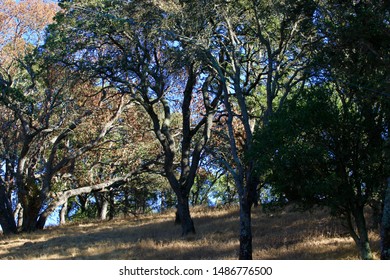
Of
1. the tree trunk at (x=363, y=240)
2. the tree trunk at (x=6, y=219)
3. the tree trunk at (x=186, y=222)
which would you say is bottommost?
the tree trunk at (x=363, y=240)

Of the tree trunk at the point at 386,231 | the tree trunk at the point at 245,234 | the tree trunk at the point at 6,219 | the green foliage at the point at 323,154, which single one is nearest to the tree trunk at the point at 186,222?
the tree trunk at the point at 245,234

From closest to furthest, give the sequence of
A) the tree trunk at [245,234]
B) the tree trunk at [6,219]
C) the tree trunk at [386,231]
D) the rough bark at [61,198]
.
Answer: the tree trunk at [386,231]
the tree trunk at [245,234]
the tree trunk at [6,219]
the rough bark at [61,198]

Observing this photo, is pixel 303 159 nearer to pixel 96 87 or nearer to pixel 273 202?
pixel 273 202

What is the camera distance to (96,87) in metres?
24.9

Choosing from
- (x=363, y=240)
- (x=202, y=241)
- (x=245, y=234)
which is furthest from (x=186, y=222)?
(x=363, y=240)

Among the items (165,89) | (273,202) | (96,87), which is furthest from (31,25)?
(273,202)

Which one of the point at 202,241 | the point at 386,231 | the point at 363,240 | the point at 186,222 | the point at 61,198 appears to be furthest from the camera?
the point at 61,198

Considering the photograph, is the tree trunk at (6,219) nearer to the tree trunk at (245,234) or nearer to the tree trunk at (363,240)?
the tree trunk at (245,234)

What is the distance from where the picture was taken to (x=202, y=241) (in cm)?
1712

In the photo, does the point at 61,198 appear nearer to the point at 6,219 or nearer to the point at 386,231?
the point at 6,219

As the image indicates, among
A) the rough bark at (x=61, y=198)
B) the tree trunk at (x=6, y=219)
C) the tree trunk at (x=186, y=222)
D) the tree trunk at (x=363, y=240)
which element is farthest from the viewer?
the rough bark at (x=61, y=198)

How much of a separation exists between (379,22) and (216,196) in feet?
123

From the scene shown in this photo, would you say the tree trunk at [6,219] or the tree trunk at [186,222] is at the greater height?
the tree trunk at [6,219]

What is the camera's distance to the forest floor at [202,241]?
14.5 metres
